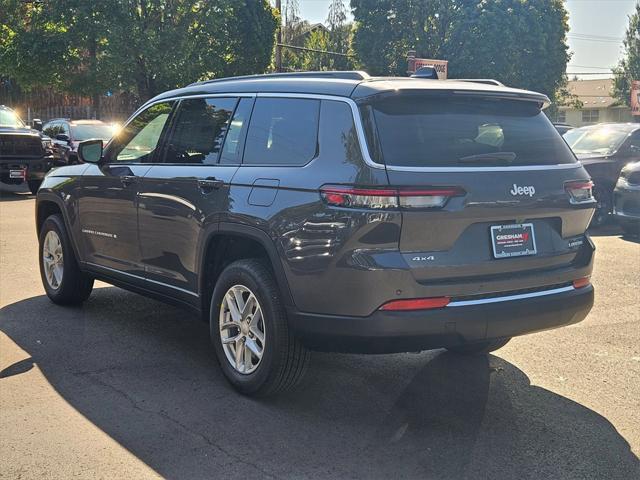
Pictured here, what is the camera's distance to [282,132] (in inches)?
166

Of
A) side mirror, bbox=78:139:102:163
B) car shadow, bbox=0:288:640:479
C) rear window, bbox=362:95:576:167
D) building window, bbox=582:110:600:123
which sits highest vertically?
building window, bbox=582:110:600:123

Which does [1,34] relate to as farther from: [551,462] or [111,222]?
[551,462]

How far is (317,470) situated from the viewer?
11.1 feet

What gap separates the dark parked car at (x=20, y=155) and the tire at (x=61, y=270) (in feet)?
33.7

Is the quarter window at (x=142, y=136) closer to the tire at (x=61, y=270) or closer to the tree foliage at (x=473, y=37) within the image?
the tire at (x=61, y=270)

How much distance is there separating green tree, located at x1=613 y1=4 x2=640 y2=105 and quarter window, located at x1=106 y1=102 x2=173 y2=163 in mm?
45516

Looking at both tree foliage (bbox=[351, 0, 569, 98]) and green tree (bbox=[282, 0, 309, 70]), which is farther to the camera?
green tree (bbox=[282, 0, 309, 70])

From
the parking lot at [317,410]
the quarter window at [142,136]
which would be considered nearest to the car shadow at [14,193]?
the parking lot at [317,410]

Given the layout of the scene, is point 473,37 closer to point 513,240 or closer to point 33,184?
point 33,184

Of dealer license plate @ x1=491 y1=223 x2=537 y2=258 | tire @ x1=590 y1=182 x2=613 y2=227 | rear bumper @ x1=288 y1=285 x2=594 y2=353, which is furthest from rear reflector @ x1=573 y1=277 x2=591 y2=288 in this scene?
tire @ x1=590 y1=182 x2=613 y2=227

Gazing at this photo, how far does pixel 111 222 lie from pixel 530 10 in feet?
110

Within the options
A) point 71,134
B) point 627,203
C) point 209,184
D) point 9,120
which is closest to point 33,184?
point 9,120

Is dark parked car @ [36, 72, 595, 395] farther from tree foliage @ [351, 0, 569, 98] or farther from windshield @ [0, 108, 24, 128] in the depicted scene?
tree foliage @ [351, 0, 569, 98]

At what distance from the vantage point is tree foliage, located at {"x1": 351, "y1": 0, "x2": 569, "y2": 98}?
34156 millimetres
